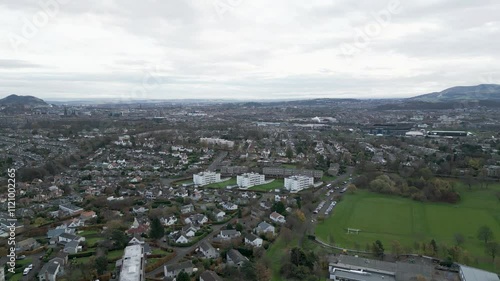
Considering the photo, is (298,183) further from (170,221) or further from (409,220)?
(170,221)

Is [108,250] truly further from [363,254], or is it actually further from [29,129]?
[29,129]

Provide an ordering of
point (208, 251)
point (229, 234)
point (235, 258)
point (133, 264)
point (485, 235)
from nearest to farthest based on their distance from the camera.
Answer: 1. point (133, 264)
2. point (235, 258)
3. point (208, 251)
4. point (485, 235)
5. point (229, 234)

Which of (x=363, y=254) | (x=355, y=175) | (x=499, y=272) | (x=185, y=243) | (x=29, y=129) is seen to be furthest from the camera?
(x=29, y=129)

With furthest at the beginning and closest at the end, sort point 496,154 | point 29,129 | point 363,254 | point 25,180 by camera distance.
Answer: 1. point 29,129
2. point 496,154
3. point 25,180
4. point 363,254

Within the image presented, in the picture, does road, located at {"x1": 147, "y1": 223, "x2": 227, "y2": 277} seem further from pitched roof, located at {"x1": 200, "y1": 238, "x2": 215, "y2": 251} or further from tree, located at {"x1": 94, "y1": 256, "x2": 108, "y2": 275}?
tree, located at {"x1": 94, "y1": 256, "x2": 108, "y2": 275}

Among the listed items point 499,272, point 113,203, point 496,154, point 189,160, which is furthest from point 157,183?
point 496,154

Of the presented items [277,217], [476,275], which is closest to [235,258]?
[277,217]

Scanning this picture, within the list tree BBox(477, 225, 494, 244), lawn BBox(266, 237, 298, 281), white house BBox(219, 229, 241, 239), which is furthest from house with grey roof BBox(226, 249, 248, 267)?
tree BBox(477, 225, 494, 244)

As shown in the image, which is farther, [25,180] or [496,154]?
[496,154]

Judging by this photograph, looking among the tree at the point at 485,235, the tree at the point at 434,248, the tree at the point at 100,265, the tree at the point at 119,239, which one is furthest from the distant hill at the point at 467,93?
the tree at the point at 100,265
